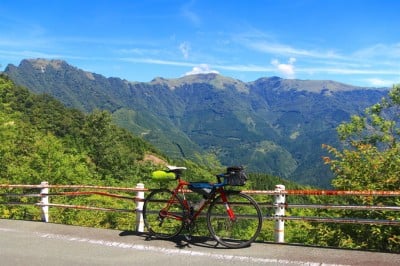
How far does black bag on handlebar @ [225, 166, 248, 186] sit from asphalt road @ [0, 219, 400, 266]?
116 centimetres

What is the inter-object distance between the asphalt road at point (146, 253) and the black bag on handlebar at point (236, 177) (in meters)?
1.16

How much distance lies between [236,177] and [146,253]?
2.06 m

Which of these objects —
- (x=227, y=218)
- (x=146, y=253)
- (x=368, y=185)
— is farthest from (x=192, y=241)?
(x=368, y=185)

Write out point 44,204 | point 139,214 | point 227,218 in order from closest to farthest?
point 227,218 < point 139,214 < point 44,204

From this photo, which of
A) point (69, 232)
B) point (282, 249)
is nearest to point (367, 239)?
point (282, 249)

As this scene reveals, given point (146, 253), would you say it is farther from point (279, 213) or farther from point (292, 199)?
point (292, 199)

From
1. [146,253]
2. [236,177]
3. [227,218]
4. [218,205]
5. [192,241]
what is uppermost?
[236,177]

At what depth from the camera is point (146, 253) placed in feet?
24.6

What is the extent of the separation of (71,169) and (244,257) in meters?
26.5

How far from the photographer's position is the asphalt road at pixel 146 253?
6695 millimetres

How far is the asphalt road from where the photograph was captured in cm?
670

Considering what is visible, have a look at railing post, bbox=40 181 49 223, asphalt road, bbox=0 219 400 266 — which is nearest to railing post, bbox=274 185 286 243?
asphalt road, bbox=0 219 400 266

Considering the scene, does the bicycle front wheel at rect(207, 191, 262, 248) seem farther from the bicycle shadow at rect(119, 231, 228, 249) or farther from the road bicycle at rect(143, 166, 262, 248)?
the bicycle shadow at rect(119, 231, 228, 249)

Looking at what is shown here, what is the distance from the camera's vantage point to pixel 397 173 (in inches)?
380
